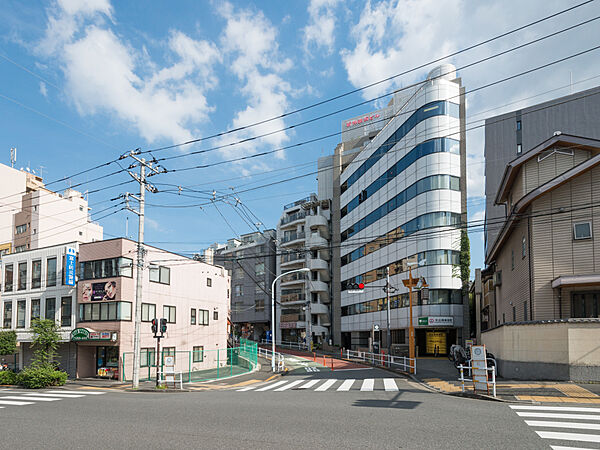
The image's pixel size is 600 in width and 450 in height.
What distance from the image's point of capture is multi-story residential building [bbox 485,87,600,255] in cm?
5000

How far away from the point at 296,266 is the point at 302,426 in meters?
68.1

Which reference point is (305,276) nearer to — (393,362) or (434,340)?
(434,340)

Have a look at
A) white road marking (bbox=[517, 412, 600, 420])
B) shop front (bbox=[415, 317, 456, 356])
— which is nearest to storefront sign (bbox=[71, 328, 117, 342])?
white road marking (bbox=[517, 412, 600, 420])

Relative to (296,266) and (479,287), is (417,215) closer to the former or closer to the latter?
(479,287)

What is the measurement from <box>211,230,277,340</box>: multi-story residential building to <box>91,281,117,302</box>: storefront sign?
2065 inches

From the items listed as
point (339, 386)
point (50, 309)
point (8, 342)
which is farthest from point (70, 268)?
point (339, 386)

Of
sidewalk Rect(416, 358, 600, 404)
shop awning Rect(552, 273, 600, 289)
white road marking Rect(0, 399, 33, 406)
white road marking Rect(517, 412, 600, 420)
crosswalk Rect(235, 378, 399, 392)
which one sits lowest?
crosswalk Rect(235, 378, 399, 392)

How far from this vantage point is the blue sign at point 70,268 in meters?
31.6

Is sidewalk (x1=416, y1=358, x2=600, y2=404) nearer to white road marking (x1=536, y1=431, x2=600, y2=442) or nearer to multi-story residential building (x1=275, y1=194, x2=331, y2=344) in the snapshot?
white road marking (x1=536, y1=431, x2=600, y2=442)

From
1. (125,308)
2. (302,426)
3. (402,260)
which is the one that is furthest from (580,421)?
(402,260)

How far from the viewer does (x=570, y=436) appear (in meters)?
9.71

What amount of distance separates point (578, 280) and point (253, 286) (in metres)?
70.1

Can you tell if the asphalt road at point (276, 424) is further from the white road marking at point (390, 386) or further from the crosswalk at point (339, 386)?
the crosswalk at point (339, 386)

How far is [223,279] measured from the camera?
1676 inches
